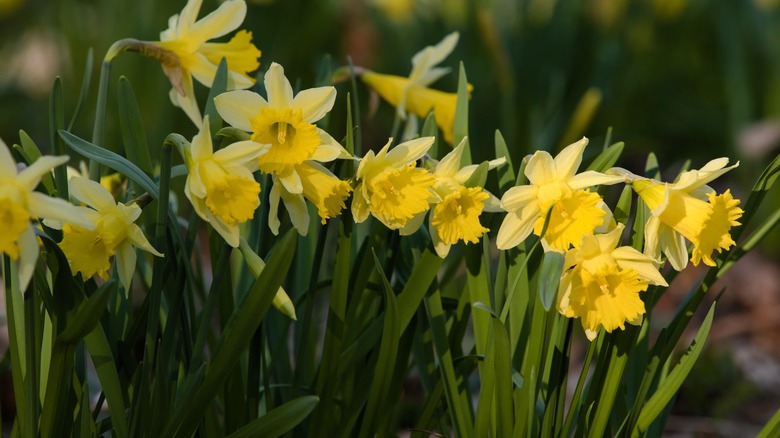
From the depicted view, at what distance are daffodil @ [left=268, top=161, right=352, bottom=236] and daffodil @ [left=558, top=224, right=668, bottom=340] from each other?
0.27 m

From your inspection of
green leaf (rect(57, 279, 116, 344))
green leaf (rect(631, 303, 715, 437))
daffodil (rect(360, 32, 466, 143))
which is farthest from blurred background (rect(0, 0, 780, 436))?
green leaf (rect(57, 279, 116, 344))

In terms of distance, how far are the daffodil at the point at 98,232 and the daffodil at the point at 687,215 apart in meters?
0.56

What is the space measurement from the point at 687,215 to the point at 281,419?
0.52 meters

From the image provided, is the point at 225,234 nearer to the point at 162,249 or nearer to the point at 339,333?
the point at 162,249

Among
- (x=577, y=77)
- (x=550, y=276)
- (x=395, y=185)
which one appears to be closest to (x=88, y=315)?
(x=395, y=185)

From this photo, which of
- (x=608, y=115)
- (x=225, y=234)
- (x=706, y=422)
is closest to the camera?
(x=225, y=234)

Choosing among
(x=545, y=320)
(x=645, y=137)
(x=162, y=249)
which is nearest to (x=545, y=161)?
(x=545, y=320)

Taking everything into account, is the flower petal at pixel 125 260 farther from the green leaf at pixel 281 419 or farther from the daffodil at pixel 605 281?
the daffodil at pixel 605 281

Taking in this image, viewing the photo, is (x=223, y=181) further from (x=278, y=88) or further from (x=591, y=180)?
(x=591, y=180)

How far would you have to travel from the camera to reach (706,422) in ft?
6.89

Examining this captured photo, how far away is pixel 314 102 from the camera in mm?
996

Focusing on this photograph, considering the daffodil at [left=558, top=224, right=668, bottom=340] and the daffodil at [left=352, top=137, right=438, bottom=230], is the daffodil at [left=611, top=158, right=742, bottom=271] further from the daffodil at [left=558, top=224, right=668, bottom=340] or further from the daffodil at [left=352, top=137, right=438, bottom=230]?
the daffodil at [left=352, top=137, right=438, bottom=230]

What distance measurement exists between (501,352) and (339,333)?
0.71 ft

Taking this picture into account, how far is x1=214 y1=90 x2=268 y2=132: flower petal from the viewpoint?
0.97m
